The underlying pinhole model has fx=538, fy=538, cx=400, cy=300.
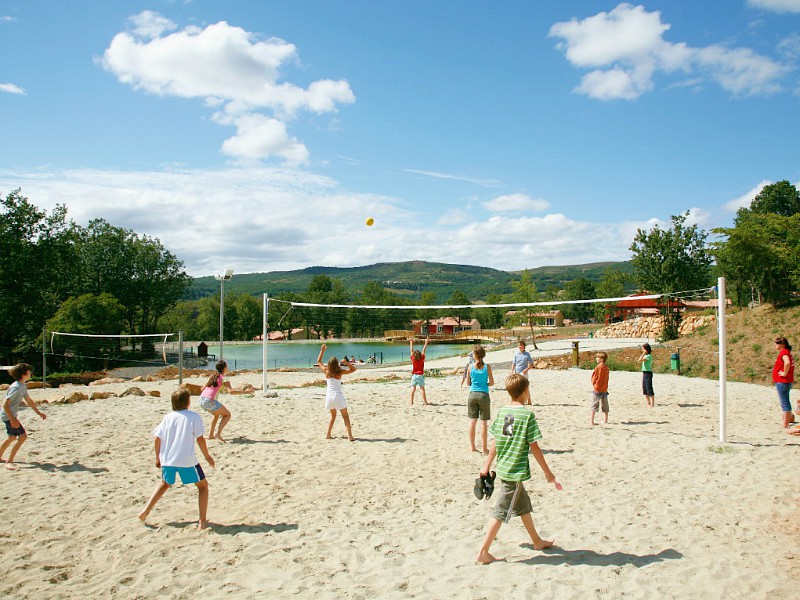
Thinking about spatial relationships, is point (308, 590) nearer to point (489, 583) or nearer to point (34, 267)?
point (489, 583)

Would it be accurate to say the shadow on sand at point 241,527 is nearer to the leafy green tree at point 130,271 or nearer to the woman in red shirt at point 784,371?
the woman in red shirt at point 784,371

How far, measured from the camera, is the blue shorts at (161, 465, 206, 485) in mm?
4629

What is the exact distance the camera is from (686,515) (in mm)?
5098

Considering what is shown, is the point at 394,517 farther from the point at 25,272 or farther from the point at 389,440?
the point at 25,272

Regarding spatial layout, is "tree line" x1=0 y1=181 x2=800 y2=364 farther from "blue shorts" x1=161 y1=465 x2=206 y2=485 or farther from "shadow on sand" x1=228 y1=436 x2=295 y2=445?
"blue shorts" x1=161 y1=465 x2=206 y2=485

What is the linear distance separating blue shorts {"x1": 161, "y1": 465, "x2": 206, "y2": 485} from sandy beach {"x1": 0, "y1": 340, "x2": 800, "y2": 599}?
0.50 m

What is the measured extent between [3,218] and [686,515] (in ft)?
123

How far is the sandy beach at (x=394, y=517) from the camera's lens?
3.85 metres

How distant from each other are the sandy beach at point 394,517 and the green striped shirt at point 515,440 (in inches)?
28.9

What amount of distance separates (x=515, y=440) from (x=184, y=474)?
2829mm

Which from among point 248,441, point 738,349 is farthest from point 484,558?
point 738,349

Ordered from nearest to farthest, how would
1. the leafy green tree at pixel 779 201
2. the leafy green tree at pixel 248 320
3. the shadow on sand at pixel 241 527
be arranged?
the shadow on sand at pixel 241 527 → the leafy green tree at pixel 779 201 → the leafy green tree at pixel 248 320

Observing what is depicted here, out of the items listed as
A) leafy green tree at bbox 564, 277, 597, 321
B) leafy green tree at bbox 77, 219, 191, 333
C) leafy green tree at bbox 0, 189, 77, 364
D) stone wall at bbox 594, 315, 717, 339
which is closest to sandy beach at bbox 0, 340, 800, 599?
stone wall at bbox 594, 315, 717, 339

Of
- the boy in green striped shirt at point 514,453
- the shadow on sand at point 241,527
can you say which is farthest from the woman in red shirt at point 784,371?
the shadow on sand at point 241,527
